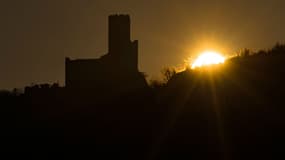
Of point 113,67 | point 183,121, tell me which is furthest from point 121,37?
point 183,121

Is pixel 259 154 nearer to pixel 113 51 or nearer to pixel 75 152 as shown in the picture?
pixel 75 152

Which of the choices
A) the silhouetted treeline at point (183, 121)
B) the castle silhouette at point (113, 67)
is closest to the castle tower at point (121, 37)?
the castle silhouette at point (113, 67)

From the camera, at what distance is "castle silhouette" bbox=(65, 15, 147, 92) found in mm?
57531

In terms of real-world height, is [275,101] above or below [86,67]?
below

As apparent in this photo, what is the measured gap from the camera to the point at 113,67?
6019cm

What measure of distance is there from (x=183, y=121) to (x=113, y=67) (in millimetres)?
25983

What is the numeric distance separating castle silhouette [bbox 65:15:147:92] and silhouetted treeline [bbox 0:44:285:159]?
10.0 meters

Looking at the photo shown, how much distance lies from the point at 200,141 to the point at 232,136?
1.48 m

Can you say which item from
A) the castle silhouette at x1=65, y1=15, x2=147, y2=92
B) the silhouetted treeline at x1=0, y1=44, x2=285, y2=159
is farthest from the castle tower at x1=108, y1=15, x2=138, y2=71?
the silhouetted treeline at x1=0, y1=44, x2=285, y2=159

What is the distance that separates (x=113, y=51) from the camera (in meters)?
62.6

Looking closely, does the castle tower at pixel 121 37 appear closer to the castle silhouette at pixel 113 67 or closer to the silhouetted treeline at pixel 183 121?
the castle silhouette at pixel 113 67

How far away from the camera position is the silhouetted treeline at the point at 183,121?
101 feet

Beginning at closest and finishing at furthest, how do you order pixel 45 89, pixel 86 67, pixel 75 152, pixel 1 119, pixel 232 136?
pixel 232 136
pixel 75 152
pixel 1 119
pixel 45 89
pixel 86 67

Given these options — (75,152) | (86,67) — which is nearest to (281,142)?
(75,152)
